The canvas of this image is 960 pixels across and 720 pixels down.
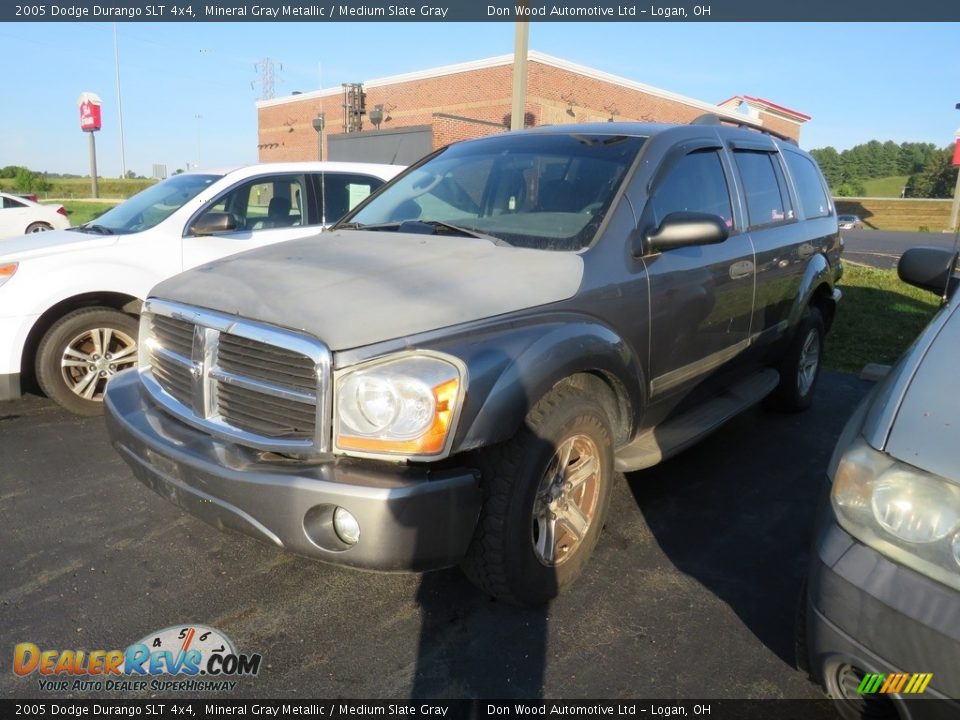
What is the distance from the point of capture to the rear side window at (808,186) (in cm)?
497

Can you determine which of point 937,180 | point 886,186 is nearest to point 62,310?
point 937,180

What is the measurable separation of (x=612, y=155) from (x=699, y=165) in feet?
2.07

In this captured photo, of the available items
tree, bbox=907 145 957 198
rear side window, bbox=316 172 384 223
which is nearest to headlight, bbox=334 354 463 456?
rear side window, bbox=316 172 384 223

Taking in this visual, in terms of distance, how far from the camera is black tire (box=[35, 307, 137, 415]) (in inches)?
193

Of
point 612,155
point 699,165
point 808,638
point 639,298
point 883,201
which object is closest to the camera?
point 808,638

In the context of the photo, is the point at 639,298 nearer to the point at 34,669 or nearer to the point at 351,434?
the point at 351,434

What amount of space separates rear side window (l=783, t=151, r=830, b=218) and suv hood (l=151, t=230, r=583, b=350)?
9.44ft

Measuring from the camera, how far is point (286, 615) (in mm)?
2754

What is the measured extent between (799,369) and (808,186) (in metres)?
1.36

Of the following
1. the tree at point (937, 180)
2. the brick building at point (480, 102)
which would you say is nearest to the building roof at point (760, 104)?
the brick building at point (480, 102)

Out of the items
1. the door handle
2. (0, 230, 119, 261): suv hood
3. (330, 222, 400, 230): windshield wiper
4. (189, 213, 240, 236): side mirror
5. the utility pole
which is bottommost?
(0, 230, 119, 261): suv hood

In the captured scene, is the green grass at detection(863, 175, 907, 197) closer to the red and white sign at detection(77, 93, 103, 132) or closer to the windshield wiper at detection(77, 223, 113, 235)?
the red and white sign at detection(77, 93, 103, 132)

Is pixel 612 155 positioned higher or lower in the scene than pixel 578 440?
higher

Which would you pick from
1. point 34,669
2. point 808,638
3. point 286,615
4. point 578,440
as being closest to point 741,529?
point 578,440
